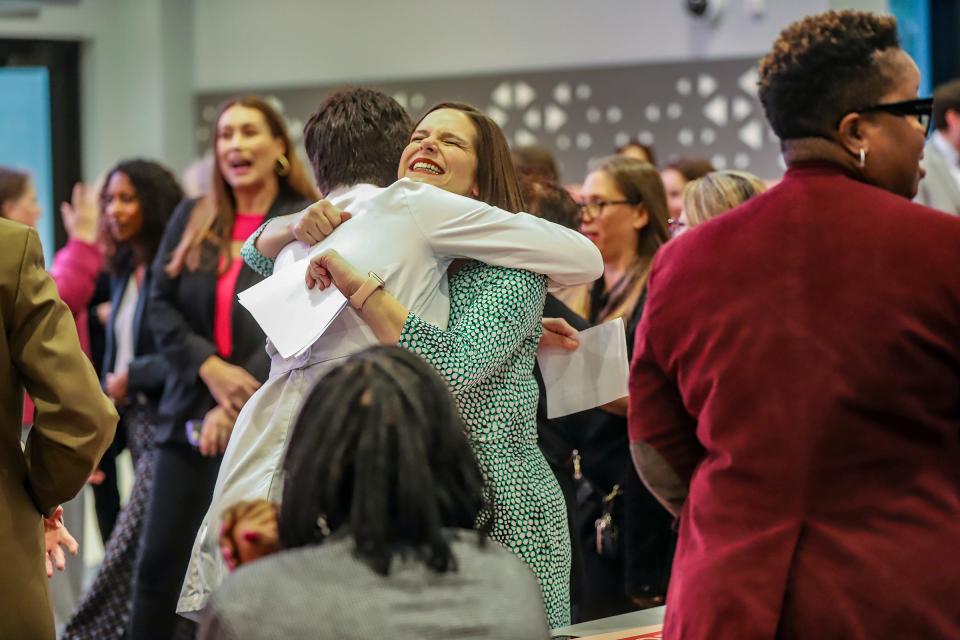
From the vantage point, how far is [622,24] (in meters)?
7.74

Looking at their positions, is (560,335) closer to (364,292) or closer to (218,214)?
(364,292)

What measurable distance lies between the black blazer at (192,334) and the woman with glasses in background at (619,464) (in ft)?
3.02

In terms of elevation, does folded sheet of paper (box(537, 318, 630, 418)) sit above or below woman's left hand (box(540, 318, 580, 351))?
below

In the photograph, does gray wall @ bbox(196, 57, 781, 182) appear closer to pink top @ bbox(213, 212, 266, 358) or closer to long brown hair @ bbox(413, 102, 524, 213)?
pink top @ bbox(213, 212, 266, 358)

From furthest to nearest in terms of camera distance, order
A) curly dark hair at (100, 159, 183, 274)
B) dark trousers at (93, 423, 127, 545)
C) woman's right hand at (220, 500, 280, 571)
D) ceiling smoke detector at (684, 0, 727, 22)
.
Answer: ceiling smoke detector at (684, 0, 727, 22), dark trousers at (93, 423, 127, 545), curly dark hair at (100, 159, 183, 274), woman's right hand at (220, 500, 280, 571)

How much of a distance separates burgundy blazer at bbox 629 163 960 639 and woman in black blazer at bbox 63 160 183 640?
2660 mm

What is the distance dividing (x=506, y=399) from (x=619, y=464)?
1083 millimetres

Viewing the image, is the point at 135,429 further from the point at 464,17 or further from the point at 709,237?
the point at 464,17

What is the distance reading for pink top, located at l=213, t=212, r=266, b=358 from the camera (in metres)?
3.91

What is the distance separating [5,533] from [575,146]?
5867mm

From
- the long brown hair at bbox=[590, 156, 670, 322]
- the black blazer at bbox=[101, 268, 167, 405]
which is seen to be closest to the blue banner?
the black blazer at bbox=[101, 268, 167, 405]

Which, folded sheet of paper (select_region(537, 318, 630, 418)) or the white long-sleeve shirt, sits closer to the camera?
the white long-sleeve shirt

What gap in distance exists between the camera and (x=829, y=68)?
1854mm

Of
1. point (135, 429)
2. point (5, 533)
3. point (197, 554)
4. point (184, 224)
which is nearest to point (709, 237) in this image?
point (197, 554)
